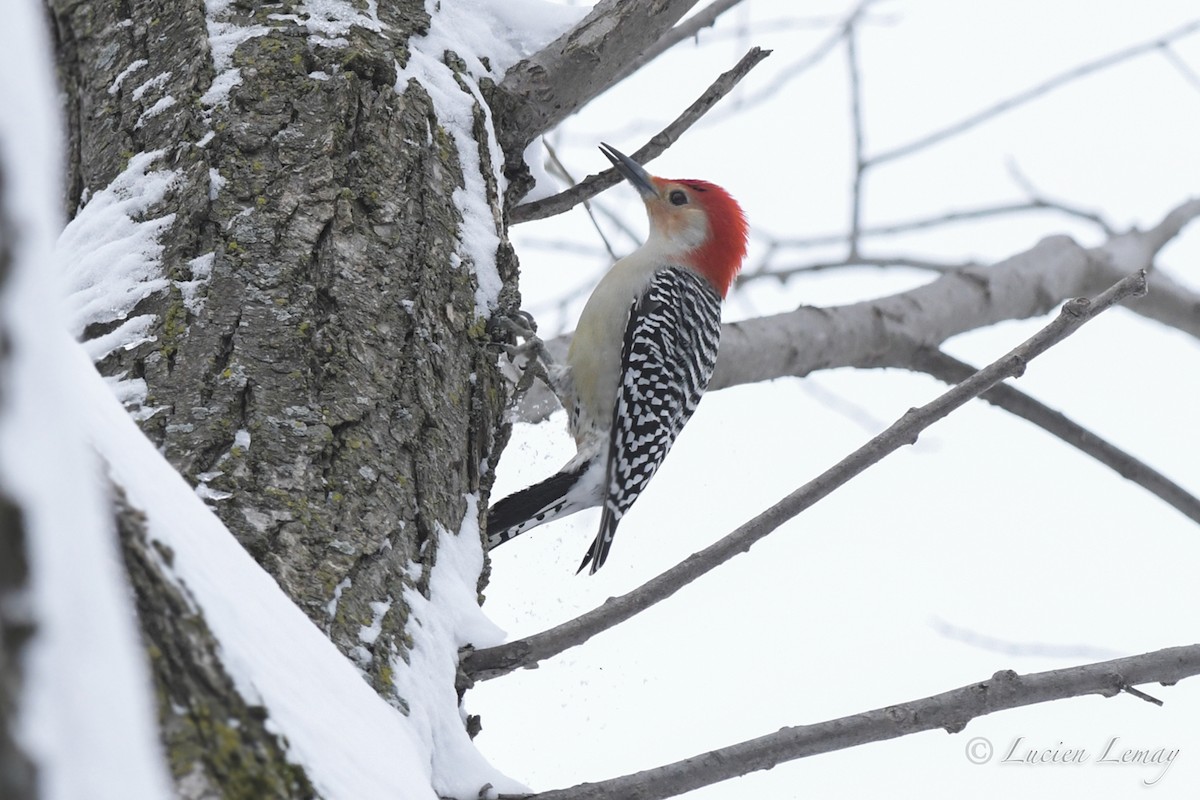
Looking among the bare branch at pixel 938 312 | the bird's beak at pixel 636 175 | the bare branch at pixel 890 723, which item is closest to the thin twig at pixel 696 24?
the bird's beak at pixel 636 175

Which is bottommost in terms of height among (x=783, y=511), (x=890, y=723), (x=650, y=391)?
(x=650, y=391)

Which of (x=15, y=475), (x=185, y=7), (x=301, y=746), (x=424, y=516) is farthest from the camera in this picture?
(x=185, y=7)

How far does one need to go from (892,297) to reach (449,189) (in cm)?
177

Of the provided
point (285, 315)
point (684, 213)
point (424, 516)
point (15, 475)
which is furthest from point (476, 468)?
point (684, 213)

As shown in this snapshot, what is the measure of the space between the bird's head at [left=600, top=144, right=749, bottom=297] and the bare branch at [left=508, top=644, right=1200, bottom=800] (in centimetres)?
332

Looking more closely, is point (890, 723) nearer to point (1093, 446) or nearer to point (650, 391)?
point (1093, 446)

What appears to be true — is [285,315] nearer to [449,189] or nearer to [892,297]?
[449,189]

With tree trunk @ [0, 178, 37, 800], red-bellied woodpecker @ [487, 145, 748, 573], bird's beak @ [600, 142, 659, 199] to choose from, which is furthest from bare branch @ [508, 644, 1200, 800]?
bird's beak @ [600, 142, 659, 199]

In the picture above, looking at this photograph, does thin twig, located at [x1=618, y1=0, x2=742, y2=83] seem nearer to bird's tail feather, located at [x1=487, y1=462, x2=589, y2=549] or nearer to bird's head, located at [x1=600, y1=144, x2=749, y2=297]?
bird's head, located at [x1=600, y1=144, x2=749, y2=297]

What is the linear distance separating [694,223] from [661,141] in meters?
1.88

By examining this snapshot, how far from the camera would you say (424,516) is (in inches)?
78.7

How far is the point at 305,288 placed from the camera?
2074mm

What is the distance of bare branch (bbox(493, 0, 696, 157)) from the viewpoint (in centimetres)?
285

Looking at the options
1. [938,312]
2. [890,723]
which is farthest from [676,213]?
[890,723]
